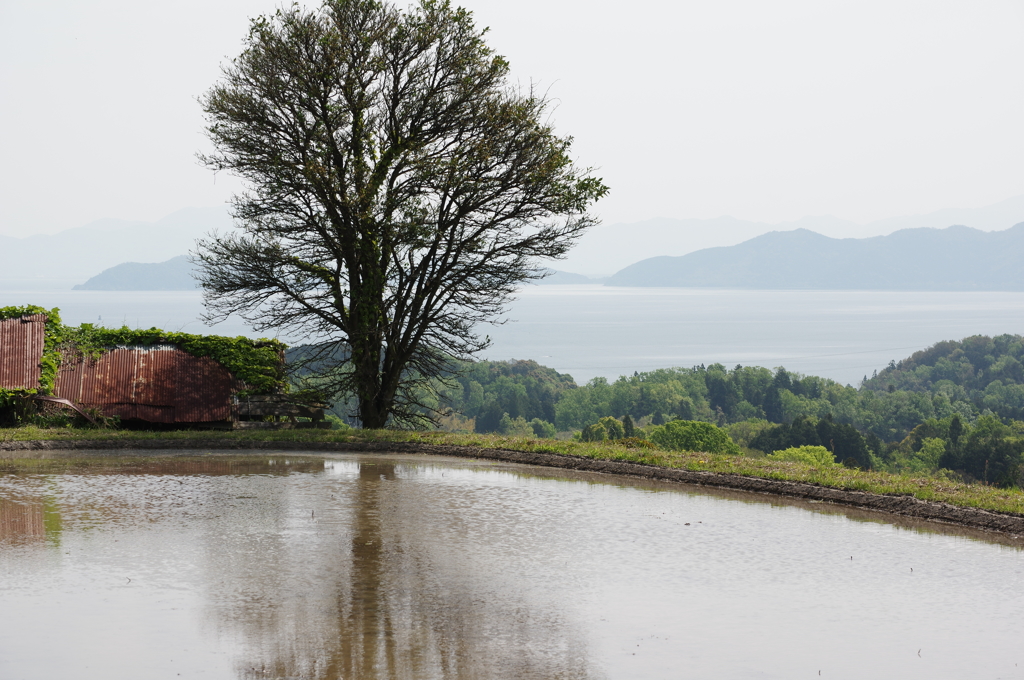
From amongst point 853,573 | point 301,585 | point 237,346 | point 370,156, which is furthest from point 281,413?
point 853,573

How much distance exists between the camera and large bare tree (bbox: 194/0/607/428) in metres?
21.2

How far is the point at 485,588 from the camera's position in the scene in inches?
315

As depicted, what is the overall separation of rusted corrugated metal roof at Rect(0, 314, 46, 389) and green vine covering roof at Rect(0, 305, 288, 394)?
0.38 metres

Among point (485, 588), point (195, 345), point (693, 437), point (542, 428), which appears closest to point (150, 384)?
point (195, 345)

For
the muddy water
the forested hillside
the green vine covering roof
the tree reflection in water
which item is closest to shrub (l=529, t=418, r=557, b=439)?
the forested hillside

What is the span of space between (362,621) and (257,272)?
16638mm

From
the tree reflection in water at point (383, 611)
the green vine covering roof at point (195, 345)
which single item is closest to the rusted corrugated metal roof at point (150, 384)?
the green vine covering roof at point (195, 345)

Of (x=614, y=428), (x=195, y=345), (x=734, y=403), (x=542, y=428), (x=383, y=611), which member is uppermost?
(x=195, y=345)

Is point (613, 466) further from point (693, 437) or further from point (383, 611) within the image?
point (693, 437)

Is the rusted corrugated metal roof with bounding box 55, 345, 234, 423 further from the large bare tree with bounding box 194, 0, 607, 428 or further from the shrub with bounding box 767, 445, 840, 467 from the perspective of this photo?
the shrub with bounding box 767, 445, 840, 467

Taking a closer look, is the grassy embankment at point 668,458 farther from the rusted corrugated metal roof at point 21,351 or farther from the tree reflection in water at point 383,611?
the tree reflection in water at point 383,611

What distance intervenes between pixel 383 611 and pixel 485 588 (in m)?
1.10

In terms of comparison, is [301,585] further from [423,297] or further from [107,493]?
[423,297]

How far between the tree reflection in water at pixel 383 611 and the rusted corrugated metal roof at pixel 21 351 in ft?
41.8
